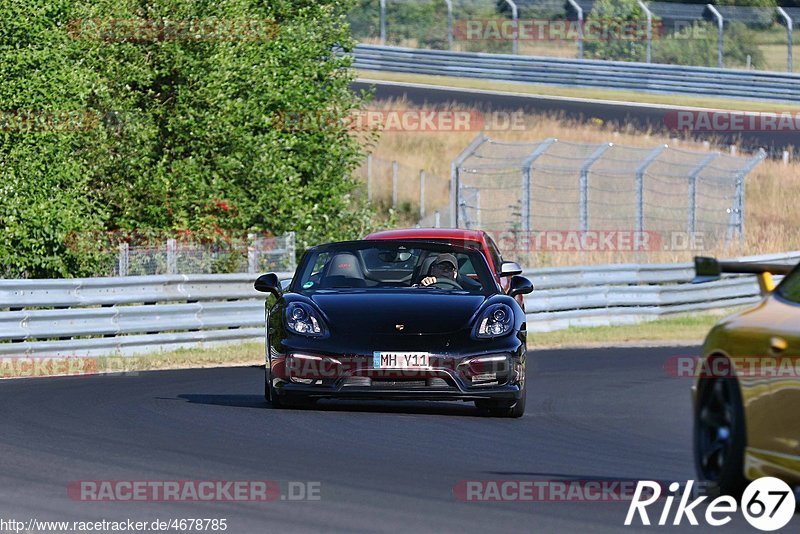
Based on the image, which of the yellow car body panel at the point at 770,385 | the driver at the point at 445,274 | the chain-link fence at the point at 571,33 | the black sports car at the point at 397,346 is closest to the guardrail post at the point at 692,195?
the driver at the point at 445,274

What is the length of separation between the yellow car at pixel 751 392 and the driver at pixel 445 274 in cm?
533

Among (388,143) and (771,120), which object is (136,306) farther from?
(771,120)

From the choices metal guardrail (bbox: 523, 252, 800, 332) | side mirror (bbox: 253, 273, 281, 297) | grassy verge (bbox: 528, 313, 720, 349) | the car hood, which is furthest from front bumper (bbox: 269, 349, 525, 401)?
metal guardrail (bbox: 523, 252, 800, 332)

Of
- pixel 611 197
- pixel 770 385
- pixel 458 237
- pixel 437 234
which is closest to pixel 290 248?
pixel 437 234

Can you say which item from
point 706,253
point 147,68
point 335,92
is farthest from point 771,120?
point 147,68

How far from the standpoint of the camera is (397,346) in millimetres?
11812

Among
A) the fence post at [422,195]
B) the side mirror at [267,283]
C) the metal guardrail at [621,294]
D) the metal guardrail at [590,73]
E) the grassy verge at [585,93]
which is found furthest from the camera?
the grassy verge at [585,93]

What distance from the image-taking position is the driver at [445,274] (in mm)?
13133

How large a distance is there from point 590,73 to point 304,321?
36499 mm

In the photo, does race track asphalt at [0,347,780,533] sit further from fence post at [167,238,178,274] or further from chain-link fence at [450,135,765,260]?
chain-link fence at [450,135,765,260]

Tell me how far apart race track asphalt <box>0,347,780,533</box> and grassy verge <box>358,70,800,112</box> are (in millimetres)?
30239

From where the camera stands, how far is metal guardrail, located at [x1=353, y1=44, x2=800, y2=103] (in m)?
43.7

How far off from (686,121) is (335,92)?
637 inches

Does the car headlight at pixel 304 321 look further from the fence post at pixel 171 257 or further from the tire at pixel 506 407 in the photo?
the fence post at pixel 171 257
